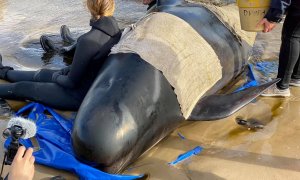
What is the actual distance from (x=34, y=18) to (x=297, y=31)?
6271mm

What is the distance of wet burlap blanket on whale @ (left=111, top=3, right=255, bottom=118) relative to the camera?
13.2 feet

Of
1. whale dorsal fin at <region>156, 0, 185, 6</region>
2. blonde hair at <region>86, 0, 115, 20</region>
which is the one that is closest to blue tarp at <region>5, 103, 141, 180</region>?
blonde hair at <region>86, 0, 115, 20</region>

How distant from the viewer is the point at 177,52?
416 cm

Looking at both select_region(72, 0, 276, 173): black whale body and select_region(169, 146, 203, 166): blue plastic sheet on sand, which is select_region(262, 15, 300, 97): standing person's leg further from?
select_region(169, 146, 203, 166): blue plastic sheet on sand

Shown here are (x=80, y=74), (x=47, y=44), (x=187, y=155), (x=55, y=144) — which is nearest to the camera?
(x=187, y=155)

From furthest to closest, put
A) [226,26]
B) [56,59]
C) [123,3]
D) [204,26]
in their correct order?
[123,3] < [56,59] < [226,26] < [204,26]

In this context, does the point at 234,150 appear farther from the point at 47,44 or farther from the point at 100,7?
the point at 47,44

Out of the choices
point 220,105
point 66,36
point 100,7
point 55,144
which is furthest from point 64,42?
point 220,105

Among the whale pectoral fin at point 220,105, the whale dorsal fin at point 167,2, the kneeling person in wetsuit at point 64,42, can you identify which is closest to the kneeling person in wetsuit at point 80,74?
the whale dorsal fin at point 167,2

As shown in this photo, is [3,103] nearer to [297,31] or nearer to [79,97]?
[79,97]

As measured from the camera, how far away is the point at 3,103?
5.04m

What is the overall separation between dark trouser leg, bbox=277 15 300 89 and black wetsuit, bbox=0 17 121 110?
6.48ft

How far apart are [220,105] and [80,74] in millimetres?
1514

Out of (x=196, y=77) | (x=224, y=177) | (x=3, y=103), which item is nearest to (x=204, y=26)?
(x=196, y=77)
